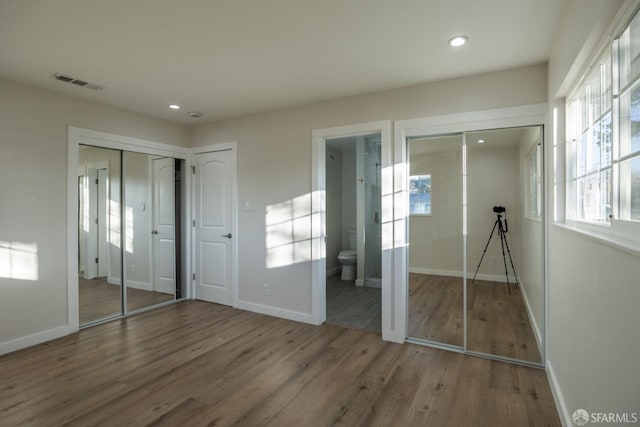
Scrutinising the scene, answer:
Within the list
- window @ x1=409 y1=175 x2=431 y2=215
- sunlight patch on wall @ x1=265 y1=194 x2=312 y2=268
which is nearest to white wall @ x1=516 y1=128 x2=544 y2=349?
window @ x1=409 y1=175 x2=431 y2=215

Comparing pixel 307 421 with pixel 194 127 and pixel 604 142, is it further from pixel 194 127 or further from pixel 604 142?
pixel 194 127

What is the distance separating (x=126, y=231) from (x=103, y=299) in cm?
86

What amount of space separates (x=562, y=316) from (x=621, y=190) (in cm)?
117

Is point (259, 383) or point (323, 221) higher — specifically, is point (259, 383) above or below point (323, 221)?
below

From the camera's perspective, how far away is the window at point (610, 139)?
49.5 inches

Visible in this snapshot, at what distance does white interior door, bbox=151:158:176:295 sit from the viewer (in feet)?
14.9

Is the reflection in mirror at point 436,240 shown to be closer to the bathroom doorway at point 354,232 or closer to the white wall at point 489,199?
the white wall at point 489,199

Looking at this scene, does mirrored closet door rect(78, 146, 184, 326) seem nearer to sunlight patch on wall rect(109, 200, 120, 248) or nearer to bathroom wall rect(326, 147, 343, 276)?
sunlight patch on wall rect(109, 200, 120, 248)

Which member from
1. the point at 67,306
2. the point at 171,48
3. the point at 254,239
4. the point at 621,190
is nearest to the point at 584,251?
the point at 621,190

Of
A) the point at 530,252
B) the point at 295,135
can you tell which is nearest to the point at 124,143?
the point at 295,135

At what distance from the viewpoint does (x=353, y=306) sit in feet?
14.3

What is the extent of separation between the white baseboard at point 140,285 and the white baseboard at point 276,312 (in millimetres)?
1251

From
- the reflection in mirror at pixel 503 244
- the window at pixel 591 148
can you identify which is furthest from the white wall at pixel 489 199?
the window at pixel 591 148

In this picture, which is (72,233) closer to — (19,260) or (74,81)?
(19,260)
